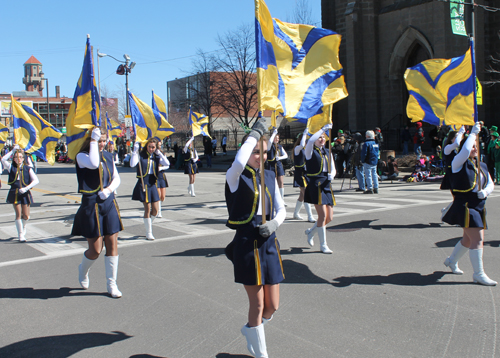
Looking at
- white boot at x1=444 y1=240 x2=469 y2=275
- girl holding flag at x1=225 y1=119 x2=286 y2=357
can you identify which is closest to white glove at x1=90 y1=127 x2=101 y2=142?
girl holding flag at x1=225 y1=119 x2=286 y2=357

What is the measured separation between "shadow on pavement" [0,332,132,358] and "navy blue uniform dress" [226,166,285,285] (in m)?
1.50

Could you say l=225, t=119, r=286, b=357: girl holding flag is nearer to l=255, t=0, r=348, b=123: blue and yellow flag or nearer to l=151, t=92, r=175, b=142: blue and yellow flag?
l=255, t=0, r=348, b=123: blue and yellow flag

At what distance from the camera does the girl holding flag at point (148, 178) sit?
28.2 ft

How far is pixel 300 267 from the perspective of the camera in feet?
21.0

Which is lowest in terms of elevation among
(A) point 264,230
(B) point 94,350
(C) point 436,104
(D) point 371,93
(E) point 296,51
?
(B) point 94,350

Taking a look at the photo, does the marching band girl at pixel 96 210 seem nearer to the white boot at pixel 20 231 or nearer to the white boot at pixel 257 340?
the white boot at pixel 257 340

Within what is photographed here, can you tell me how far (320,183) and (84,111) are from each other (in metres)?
3.51

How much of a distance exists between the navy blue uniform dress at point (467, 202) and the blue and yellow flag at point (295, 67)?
1788 millimetres

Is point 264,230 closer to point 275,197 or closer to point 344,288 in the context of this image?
point 275,197

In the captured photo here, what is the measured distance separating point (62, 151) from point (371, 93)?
109 feet

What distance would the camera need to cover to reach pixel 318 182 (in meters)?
7.26

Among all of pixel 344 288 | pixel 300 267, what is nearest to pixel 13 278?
pixel 300 267

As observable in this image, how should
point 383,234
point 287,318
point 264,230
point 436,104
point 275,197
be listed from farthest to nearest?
1. point 383,234
2. point 436,104
3. point 287,318
4. point 275,197
5. point 264,230

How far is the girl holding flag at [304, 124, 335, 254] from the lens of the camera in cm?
716
